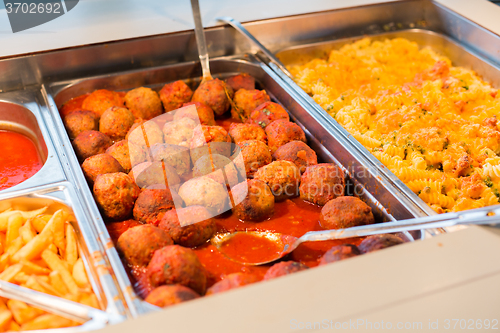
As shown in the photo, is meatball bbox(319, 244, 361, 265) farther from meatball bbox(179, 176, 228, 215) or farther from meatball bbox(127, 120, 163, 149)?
meatball bbox(127, 120, 163, 149)

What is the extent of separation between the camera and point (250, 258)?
203 centimetres

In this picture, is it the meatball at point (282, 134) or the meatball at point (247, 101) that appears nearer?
the meatball at point (282, 134)

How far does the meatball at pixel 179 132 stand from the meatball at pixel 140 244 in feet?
2.61

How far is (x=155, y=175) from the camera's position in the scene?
91.1 inches

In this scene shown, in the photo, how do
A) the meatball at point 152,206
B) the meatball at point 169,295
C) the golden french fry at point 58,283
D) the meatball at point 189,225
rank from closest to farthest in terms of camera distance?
the meatball at point 169,295 < the golden french fry at point 58,283 < the meatball at point 189,225 < the meatball at point 152,206

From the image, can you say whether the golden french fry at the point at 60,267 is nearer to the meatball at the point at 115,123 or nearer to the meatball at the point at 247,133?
the meatball at the point at 115,123

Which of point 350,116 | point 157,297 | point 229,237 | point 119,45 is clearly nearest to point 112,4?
point 119,45

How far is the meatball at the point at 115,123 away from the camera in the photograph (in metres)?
2.75

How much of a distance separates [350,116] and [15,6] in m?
2.91

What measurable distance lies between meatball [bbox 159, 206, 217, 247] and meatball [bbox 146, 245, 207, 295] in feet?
0.80

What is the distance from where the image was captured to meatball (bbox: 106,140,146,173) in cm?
247

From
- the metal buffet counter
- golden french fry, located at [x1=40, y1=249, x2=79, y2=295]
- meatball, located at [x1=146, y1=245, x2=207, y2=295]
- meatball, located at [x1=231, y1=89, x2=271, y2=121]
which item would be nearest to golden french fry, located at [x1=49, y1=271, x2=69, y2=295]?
golden french fry, located at [x1=40, y1=249, x2=79, y2=295]

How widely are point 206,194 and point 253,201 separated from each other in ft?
0.82

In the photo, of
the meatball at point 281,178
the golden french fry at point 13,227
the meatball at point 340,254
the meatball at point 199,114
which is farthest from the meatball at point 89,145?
the meatball at point 340,254
